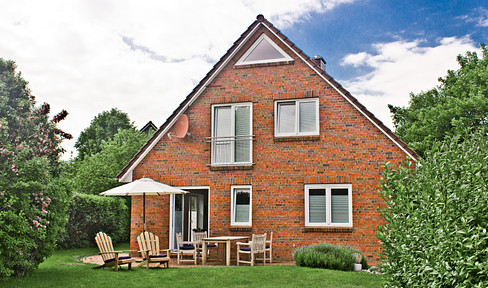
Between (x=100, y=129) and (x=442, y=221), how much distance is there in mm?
44727

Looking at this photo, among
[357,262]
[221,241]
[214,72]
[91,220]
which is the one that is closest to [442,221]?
[357,262]

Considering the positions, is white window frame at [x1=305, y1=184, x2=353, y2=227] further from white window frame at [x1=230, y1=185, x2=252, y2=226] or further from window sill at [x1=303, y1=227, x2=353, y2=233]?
white window frame at [x1=230, y1=185, x2=252, y2=226]

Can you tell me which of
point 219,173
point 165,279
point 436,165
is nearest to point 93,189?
point 219,173

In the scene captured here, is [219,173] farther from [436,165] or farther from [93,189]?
[93,189]

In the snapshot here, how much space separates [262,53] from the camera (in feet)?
54.6

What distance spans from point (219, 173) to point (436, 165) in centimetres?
1099

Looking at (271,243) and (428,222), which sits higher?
(428,222)

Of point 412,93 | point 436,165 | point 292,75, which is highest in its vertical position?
point 412,93

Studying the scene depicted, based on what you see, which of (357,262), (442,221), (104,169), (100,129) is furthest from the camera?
(100,129)

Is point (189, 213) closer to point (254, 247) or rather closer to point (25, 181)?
point (254, 247)

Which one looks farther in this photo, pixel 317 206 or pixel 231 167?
pixel 231 167

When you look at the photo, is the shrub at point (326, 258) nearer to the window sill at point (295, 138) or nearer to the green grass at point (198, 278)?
the green grass at point (198, 278)

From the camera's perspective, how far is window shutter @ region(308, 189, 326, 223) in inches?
601

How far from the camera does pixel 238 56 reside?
1678 centimetres
